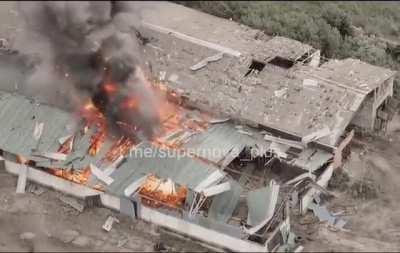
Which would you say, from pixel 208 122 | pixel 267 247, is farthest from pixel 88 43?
pixel 267 247

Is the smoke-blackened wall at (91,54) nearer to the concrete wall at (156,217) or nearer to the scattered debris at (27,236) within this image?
the concrete wall at (156,217)

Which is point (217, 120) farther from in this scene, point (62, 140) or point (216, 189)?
point (62, 140)

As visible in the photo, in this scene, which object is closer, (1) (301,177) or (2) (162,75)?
(1) (301,177)

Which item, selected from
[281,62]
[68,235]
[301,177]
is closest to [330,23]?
[281,62]

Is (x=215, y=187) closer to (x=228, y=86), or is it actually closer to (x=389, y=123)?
(x=228, y=86)

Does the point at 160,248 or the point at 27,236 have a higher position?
the point at 160,248

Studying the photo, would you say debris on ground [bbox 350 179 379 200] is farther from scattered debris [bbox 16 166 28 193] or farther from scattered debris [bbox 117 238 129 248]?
scattered debris [bbox 16 166 28 193]

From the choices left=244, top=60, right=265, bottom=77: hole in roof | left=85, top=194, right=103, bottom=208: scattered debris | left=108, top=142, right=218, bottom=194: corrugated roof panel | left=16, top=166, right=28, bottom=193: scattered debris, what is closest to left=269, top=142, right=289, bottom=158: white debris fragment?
left=108, top=142, right=218, bottom=194: corrugated roof panel
